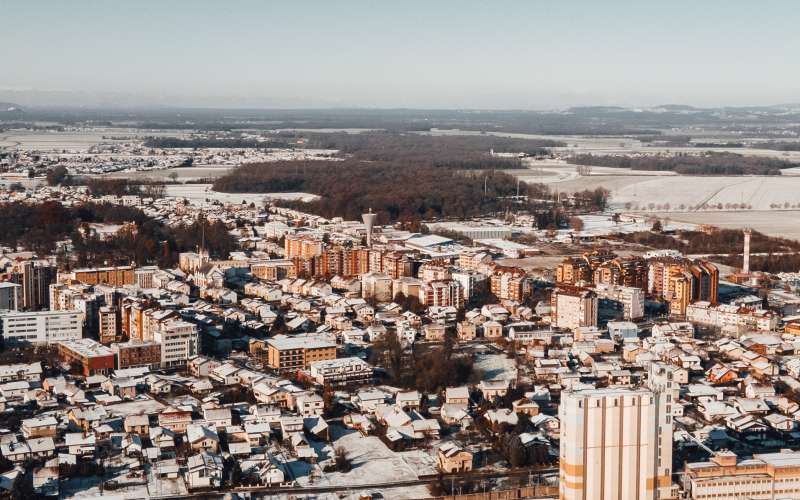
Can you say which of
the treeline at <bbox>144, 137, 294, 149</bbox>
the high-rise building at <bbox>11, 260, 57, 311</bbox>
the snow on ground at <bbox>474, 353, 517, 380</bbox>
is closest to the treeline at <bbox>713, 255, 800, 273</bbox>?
the snow on ground at <bbox>474, 353, 517, 380</bbox>

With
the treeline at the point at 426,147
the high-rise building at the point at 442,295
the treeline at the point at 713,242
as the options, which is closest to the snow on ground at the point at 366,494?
the high-rise building at the point at 442,295

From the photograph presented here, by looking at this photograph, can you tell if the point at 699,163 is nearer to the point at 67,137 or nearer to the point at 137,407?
the point at 137,407

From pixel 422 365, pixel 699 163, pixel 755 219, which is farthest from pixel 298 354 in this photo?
pixel 699 163

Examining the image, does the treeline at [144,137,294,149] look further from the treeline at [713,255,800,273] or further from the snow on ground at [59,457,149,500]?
the snow on ground at [59,457,149,500]

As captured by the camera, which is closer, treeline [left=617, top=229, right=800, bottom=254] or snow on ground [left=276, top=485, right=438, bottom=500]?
snow on ground [left=276, top=485, right=438, bottom=500]

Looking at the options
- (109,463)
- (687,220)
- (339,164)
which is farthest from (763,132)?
(109,463)

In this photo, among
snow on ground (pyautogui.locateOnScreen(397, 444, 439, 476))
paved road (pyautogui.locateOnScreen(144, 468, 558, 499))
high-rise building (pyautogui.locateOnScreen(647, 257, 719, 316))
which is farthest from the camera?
high-rise building (pyautogui.locateOnScreen(647, 257, 719, 316))

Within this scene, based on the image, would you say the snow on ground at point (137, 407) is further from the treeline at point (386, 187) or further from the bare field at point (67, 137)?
the bare field at point (67, 137)

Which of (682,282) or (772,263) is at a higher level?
(682,282)

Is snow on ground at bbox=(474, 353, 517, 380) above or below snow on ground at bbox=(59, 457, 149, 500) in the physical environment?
above
